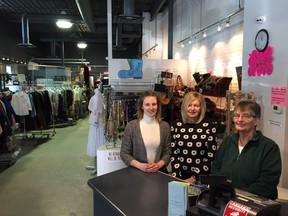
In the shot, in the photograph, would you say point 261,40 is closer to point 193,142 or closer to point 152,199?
point 193,142

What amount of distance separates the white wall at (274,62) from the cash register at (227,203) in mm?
1766

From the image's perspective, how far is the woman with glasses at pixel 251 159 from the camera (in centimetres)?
172

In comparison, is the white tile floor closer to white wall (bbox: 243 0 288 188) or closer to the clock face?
white wall (bbox: 243 0 288 188)

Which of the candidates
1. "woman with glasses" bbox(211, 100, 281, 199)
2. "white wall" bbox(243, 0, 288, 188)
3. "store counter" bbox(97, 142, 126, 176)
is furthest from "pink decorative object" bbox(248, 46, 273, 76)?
"store counter" bbox(97, 142, 126, 176)

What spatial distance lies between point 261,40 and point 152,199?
2279mm

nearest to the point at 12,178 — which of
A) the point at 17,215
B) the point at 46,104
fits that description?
the point at 17,215

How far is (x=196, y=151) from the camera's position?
2.35 metres

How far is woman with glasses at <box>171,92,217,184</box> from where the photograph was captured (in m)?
2.34

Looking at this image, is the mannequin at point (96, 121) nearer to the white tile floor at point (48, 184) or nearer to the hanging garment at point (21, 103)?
the white tile floor at point (48, 184)

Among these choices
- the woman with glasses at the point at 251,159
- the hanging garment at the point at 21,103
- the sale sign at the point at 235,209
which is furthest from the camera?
the hanging garment at the point at 21,103

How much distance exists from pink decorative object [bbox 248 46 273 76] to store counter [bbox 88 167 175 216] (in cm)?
174

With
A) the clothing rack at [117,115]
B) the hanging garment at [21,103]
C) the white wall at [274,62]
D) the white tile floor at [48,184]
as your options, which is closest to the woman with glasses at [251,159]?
the white wall at [274,62]

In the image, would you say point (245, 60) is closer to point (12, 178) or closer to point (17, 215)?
point (17, 215)

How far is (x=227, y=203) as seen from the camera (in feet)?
3.72
